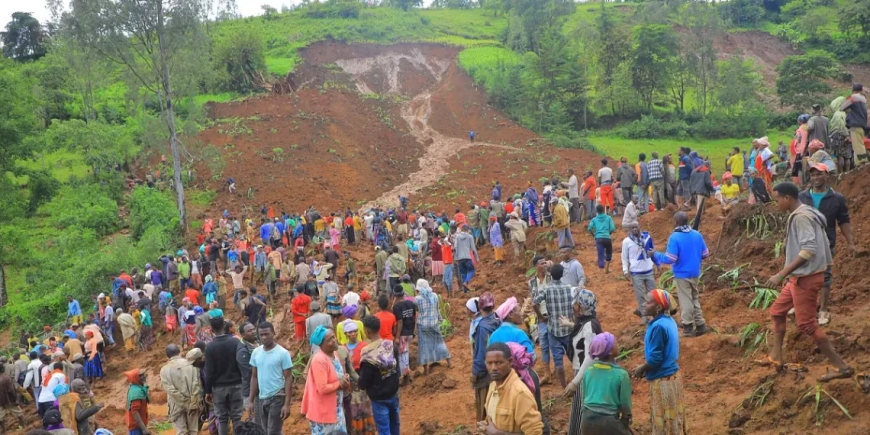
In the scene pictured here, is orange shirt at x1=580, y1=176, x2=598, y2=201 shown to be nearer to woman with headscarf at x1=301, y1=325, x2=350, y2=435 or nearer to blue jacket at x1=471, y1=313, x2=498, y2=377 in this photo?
blue jacket at x1=471, y1=313, x2=498, y2=377

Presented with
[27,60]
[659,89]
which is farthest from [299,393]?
[27,60]

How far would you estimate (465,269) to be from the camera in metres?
14.0

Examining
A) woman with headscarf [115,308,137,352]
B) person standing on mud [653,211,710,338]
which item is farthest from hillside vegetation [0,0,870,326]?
person standing on mud [653,211,710,338]

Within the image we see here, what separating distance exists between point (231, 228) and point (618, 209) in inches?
527

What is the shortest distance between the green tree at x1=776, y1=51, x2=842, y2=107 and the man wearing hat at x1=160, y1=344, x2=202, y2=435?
45.6 m

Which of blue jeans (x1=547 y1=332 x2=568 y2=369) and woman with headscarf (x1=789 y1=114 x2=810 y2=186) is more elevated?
woman with headscarf (x1=789 y1=114 x2=810 y2=186)

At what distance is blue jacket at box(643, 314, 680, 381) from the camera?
5.23m

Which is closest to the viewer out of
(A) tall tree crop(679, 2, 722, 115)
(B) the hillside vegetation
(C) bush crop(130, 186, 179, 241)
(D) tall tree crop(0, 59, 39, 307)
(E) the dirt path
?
(B) the hillside vegetation

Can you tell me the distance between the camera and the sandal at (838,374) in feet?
18.5

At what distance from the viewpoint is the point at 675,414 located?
5.32 metres

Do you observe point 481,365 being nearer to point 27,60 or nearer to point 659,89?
point 659,89

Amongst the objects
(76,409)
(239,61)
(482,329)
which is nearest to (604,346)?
(482,329)

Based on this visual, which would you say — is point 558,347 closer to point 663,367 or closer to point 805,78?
point 663,367

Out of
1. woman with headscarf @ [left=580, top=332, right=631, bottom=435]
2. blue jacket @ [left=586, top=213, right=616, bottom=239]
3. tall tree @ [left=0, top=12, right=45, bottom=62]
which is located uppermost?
tall tree @ [left=0, top=12, right=45, bottom=62]
